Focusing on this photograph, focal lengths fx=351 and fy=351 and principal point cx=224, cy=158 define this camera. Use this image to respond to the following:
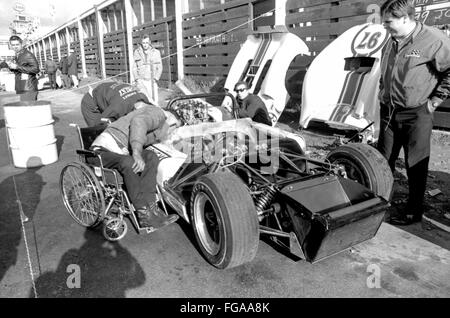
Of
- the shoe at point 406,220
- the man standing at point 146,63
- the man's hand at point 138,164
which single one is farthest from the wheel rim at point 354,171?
the man standing at point 146,63

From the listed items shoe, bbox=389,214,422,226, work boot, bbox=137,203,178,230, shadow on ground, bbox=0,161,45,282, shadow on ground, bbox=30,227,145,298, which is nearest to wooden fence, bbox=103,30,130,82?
shadow on ground, bbox=0,161,45,282

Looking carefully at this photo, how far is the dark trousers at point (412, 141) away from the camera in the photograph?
3.13m

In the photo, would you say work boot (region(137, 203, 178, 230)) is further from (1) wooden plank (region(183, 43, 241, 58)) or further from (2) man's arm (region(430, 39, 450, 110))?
(1) wooden plank (region(183, 43, 241, 58))

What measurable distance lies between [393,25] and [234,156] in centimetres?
179

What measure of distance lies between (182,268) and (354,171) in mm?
1738

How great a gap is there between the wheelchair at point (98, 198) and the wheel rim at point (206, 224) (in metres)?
0.53

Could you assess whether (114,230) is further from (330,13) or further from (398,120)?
(330,13)

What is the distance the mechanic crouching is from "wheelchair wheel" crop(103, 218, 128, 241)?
199 mm

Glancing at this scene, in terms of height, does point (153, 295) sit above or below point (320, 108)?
below

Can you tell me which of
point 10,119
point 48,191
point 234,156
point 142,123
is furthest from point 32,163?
point 234,156

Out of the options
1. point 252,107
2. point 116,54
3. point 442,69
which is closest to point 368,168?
point 442,69

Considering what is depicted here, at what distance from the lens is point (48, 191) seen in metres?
4.49
